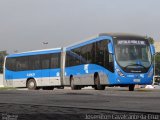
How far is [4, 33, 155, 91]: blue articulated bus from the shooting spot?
26.4 metres

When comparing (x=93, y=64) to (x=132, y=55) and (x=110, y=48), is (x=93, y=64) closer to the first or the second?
(x=110, y=48)

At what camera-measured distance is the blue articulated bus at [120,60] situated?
86.4ft

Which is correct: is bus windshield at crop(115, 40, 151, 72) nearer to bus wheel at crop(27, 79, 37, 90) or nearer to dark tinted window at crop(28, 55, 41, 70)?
dark tinted window at crop(28, 55, 41, 70)

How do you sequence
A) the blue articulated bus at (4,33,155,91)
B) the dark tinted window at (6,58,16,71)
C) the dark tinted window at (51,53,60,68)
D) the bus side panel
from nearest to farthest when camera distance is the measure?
the blue articulated bus at (4,33,155,91) → the bus side panel → the dark tinted window at (51,53,60,68) → the dark tinted window at (6,58,16,71)

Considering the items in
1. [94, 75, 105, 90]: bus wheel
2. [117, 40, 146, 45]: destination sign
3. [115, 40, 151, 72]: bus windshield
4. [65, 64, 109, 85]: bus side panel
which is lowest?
[94, 75, 105, 90]: bus wheel

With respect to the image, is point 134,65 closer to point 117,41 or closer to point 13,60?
point 117,41

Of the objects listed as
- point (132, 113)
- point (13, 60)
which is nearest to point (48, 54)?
point (13, 60)

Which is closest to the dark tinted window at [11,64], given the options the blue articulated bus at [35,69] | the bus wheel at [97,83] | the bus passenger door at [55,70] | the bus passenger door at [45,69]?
the blue articulated bus at [35,69]

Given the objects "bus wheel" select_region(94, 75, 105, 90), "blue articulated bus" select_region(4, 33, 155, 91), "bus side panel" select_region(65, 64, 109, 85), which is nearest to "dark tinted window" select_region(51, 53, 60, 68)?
"blue articulated bus" select_region(4, 33, 155, 91)

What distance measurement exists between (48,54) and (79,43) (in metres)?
4.42

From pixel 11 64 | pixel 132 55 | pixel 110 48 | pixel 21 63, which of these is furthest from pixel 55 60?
pixel 132 55

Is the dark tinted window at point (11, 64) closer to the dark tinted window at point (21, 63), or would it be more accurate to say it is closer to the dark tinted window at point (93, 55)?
the dark tinted window at point (21, 63)

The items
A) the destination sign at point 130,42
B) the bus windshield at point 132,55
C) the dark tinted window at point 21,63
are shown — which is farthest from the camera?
the dark tinted window at point 21,63

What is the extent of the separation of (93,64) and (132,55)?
2987 mm
